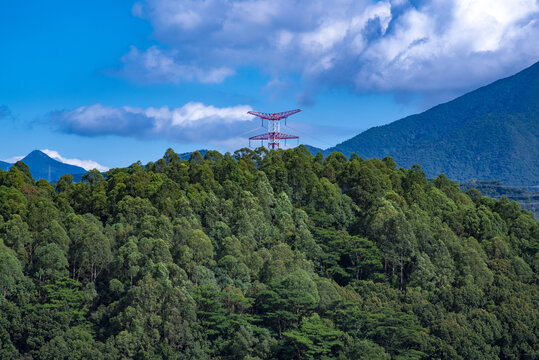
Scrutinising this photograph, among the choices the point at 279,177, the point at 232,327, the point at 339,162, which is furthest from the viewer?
the point at 339,162

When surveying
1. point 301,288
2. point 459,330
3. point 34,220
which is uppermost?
point 34,220

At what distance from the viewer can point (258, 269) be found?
143ft

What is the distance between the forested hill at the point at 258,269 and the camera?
3784 cm

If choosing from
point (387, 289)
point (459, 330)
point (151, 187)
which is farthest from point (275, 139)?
point (459, 330)

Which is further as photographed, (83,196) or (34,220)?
(83,196)

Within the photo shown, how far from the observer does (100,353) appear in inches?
1403

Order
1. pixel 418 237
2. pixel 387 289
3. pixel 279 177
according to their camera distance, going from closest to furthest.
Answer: pixel 387 289 < pixel 418 237 < pixel 279 177

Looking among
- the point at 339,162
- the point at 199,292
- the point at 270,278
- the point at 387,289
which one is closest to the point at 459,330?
the point at 387,289

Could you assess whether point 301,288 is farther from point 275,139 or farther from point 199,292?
point 275,139

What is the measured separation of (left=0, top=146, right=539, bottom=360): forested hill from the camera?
37.8m

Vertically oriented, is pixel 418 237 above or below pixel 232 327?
above

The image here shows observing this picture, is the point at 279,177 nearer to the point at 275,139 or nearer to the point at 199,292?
the point at 275,139

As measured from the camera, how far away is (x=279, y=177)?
5794 cm

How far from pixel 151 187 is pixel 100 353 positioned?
1916 centimetres
